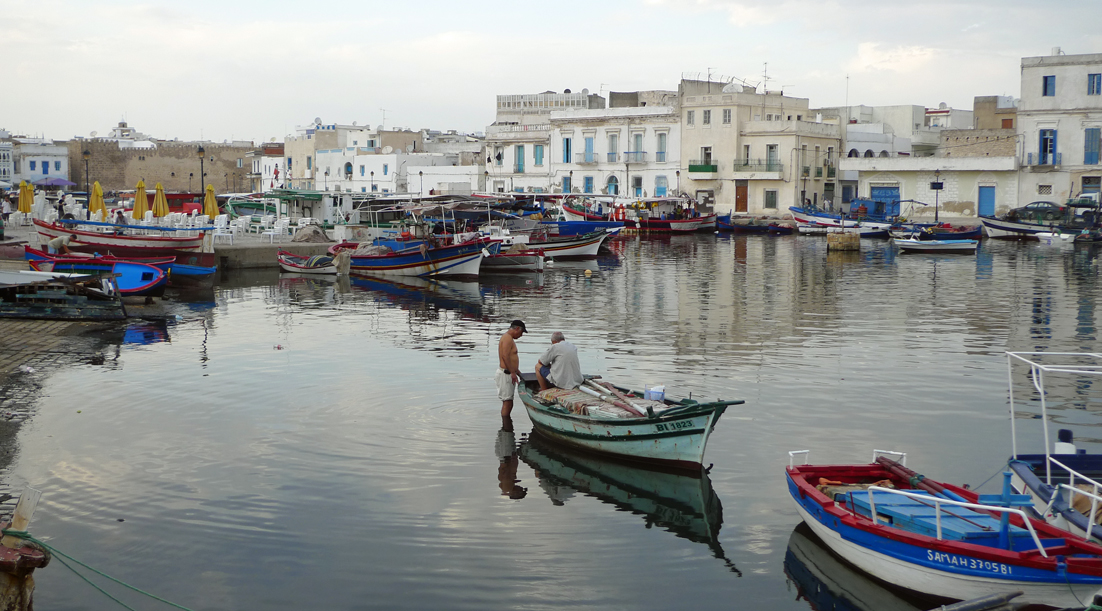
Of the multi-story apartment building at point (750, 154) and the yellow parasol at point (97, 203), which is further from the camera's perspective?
the multi-story apartment building at point (750, 154)

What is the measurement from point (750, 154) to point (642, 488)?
56.2 m

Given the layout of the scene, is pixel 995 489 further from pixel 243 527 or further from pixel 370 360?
pixel 370 360

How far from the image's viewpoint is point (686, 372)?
17266 mm

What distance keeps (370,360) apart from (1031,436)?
11011 millimetres

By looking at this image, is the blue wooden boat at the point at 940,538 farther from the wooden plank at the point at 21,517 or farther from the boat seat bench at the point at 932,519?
the wooden plank at the point at 21,517

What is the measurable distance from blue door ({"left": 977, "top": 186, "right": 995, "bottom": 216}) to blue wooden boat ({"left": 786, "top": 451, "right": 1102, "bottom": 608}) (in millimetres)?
54827

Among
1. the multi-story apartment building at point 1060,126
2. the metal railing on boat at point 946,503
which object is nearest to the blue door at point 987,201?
the multi-story apartment building at point 1060,126

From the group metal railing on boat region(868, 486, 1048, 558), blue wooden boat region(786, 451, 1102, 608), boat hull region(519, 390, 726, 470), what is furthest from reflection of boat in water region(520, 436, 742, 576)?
metal railing on boat region(868, 486, 1048, 558)

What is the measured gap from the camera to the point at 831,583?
9.02 meters

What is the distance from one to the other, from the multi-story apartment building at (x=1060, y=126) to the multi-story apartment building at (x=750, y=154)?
39.6 ft

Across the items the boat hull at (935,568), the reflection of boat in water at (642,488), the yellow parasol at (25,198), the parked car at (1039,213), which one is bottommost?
the reflection of boat in water at (642,488)

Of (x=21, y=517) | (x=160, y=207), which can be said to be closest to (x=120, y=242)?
(x=160, y=207)

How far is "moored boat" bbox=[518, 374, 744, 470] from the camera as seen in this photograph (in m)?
11.5

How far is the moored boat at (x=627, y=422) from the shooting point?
1148 cm
